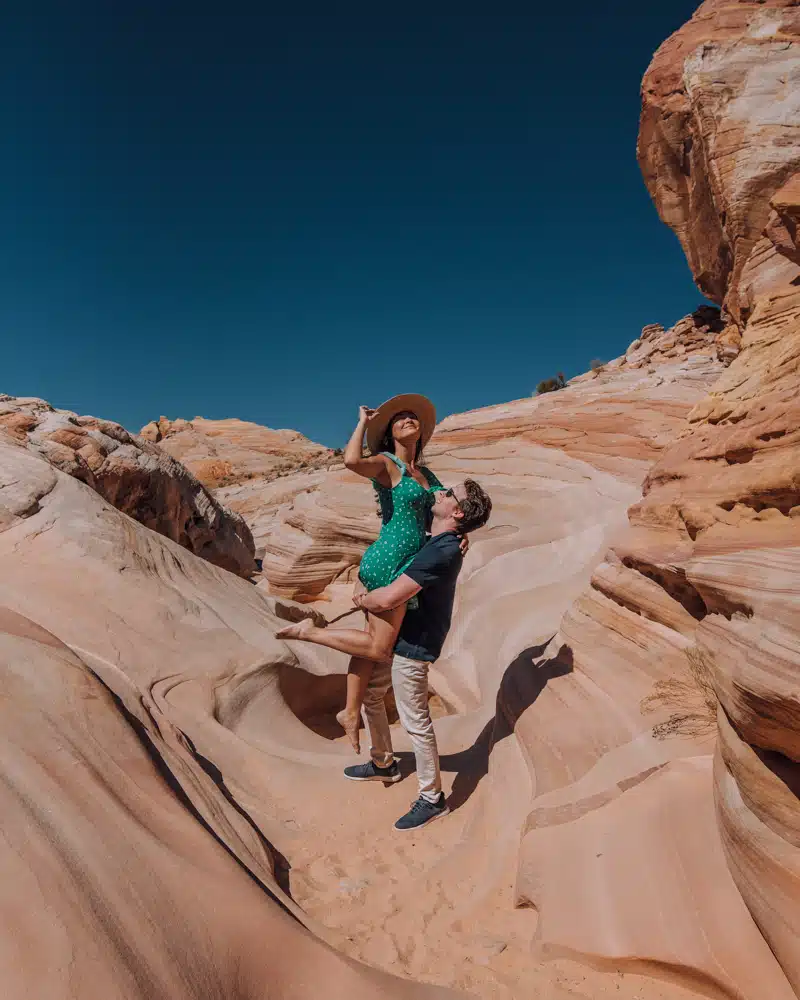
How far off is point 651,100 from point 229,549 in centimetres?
1687

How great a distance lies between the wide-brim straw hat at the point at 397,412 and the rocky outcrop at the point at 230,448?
19745mm

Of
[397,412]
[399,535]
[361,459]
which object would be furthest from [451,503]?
[397,412]

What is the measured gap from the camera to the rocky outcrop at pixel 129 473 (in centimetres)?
698

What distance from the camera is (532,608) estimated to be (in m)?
5.60

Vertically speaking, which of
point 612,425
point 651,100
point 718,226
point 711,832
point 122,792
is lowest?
point 711,832

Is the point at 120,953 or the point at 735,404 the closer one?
the point at 120,953

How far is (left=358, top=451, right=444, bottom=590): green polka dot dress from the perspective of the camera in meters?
3.02

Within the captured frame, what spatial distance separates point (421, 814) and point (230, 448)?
31.1 meters

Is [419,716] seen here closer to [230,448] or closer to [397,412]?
[397,412]

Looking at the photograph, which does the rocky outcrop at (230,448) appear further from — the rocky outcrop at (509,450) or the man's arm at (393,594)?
the man's arm at (393,594)

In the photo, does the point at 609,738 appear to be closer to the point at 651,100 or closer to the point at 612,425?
the point at 612,425

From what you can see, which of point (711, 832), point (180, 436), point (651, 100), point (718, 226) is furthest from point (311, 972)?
point (180, 436)

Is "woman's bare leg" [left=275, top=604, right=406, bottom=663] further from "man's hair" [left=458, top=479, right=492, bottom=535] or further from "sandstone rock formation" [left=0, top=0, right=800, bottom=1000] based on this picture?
"sandstone rock formation" [left=0, top=0, right=800, bottom=1000]

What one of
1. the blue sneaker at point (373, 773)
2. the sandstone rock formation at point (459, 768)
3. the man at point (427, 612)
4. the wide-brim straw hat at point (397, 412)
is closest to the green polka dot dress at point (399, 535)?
the man at point (427, 612)
